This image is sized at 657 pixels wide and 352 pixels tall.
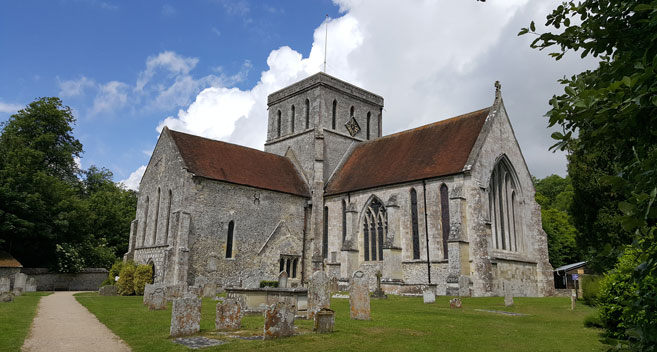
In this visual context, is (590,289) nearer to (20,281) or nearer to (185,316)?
(185,316)

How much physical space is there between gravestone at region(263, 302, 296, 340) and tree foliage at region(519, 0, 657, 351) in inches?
273

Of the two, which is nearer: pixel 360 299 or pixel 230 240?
pixel 360 299

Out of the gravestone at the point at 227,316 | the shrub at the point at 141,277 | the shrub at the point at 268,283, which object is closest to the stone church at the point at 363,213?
the shrub at the point at 141,277

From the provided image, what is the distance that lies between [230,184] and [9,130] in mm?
21523

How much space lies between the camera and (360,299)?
13.0 m

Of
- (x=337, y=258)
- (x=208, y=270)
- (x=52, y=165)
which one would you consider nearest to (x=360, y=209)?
(x=337, y=258)

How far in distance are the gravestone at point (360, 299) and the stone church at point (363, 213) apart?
1002 centimetres

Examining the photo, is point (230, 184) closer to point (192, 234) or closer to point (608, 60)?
point (192, 234)

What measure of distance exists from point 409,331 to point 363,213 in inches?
690

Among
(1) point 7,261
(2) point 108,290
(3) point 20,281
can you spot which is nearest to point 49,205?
(1) point 7,261

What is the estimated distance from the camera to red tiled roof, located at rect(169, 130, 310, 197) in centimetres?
2655

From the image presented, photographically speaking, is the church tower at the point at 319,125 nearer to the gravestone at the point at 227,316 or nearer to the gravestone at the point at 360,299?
the gravestone at the point at 360,299

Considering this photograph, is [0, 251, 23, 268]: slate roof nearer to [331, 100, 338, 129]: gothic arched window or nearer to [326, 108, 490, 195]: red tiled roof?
[326, 108, 490, 195]: red tiled roof

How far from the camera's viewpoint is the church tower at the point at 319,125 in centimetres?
3138
